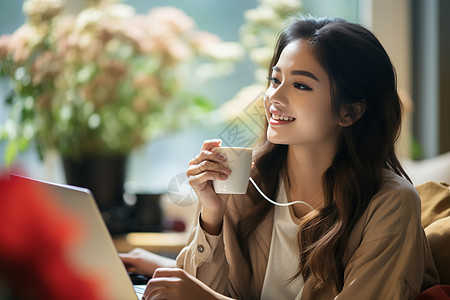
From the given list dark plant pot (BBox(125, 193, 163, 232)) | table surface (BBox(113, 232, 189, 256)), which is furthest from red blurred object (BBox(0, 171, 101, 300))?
dark plant pot (BBox(125, 193, 163, 232))

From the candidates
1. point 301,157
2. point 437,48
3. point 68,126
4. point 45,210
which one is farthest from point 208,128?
point 45,210

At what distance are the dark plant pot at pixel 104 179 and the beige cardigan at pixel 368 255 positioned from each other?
4.47 feet

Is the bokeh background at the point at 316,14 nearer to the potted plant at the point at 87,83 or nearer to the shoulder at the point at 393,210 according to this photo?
the potted plant at the point at 87,83

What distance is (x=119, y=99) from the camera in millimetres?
2891

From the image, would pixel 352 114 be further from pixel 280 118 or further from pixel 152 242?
pixel 152 242

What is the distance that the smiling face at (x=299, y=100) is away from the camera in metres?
1.33

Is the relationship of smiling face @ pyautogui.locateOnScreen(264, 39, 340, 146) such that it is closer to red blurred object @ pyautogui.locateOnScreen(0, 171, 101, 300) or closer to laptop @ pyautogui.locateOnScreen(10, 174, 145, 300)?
laptop @ pyautogui.locateOnScreen(10, 174, 145, 300)

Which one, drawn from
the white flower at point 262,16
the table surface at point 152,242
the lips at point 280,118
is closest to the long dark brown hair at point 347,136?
the lips at point 280,118

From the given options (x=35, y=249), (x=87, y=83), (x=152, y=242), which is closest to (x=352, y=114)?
(x=35, y=249)

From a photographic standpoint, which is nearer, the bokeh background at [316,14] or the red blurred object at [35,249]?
the red blurred object at [35,249]

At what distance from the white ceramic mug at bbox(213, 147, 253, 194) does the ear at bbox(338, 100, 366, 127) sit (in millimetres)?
278

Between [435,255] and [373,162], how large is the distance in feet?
0.87

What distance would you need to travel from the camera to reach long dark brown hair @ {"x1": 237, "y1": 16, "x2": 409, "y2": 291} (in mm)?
1282

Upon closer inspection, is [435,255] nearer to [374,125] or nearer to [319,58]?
[374,125]
